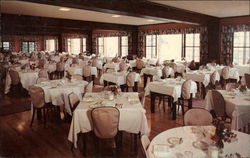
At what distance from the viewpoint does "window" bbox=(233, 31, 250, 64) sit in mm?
11211

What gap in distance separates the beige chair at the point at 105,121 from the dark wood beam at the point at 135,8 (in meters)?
2.56

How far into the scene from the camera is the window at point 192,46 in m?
12.9

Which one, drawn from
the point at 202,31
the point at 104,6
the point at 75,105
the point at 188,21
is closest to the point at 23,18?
the point at 104,6

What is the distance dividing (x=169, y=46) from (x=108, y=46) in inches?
231

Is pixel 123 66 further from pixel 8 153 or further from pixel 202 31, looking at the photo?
pixel 8 153

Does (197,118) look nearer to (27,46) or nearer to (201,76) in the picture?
(201,76)

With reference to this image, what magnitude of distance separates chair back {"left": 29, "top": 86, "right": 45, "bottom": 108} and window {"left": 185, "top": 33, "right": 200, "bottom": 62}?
31.5 feet

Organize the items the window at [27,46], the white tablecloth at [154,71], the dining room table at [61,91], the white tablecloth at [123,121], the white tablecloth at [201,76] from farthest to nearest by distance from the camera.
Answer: the window at [27,46] < the white tablecloth at [154,71] < the white tablecloth at [201,76] < the dining room table at [61,91] < the white tablecloth at [123,121]

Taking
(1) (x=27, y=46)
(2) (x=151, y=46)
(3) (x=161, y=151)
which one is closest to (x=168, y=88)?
(3) (x=161, y=151)

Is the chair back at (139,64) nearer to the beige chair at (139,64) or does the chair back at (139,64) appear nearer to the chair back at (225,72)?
the beige chair at (139,64)

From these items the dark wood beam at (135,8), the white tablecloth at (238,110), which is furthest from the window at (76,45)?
the white tablecloth at (238,110)

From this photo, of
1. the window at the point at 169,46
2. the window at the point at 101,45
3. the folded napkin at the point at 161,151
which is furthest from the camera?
the window at the point at 101,45

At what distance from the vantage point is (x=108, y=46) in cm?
1886

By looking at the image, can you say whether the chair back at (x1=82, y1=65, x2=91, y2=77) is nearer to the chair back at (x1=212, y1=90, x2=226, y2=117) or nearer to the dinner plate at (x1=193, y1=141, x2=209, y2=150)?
the chair back at (x1=212, y1=90, x2=226, y2=117)
